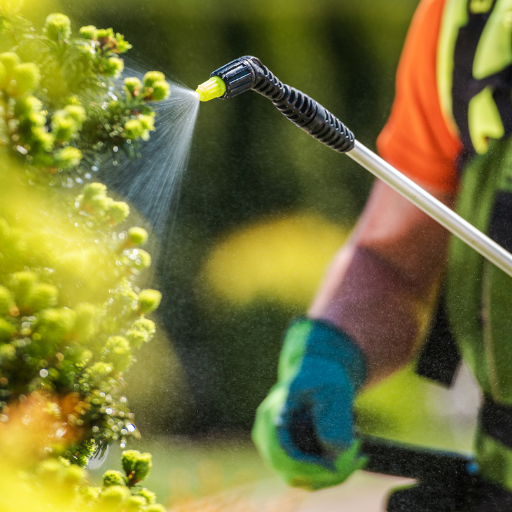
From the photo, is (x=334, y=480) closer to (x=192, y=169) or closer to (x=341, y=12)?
(x=192, y=169)

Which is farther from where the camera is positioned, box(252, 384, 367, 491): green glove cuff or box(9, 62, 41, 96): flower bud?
box(252, 384, 367, 491): green glove cuff

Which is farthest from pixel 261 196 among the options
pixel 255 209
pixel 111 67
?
pixel 111 67

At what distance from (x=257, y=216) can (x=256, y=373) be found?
285 millimetres

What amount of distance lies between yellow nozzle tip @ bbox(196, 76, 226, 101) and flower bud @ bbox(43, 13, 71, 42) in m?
0.20

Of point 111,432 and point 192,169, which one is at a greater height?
point 192,169

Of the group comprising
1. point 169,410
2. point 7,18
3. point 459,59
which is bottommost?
point 169,410

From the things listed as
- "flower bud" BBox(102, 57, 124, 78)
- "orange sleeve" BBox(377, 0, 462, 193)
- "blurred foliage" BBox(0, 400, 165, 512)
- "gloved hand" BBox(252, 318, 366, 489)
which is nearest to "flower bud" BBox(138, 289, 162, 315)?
"blurred foliage" BBox(0, 400, 165, 512)

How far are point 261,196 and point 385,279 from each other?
0.28 m

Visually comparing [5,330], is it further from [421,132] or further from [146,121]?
[421,132]

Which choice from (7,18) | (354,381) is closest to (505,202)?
(354,381)

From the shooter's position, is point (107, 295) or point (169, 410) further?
point (169, 410)

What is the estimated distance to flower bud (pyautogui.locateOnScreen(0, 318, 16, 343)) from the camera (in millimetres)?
401

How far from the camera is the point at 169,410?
84 cm

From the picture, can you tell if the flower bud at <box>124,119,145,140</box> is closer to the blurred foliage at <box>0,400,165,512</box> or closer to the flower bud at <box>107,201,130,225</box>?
the flower bud at <box>107,201,130,225</box>
